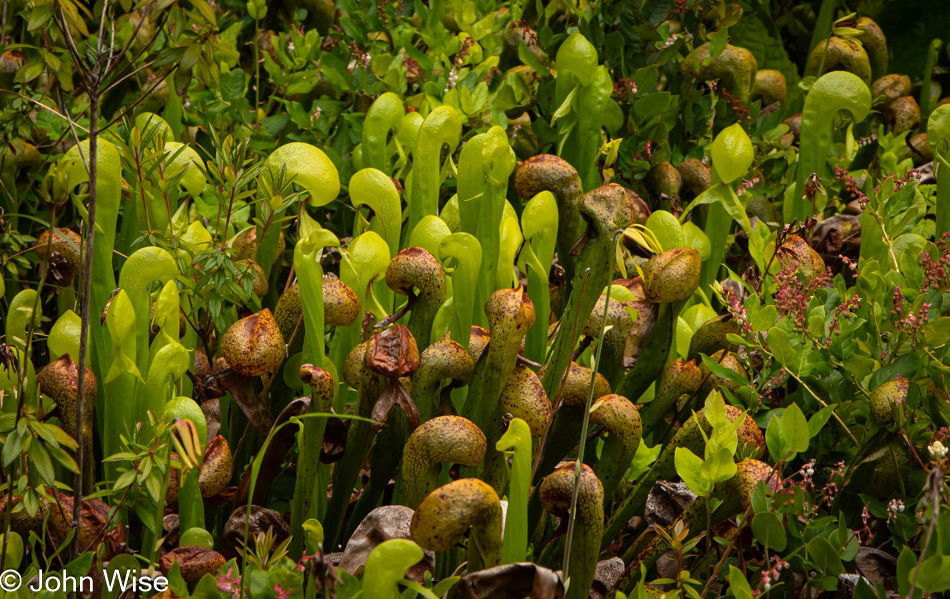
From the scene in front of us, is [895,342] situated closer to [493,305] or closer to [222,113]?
[493,305]

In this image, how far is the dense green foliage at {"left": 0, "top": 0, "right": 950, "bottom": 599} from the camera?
2.22ft

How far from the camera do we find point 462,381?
0.76 meters

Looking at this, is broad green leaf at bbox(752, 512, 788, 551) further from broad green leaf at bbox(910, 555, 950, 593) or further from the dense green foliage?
broad green leaf at bbox(910, 555, 950, 593)

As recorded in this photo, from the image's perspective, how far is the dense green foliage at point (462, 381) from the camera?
68cm

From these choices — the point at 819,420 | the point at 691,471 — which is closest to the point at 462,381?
the point at 691,471

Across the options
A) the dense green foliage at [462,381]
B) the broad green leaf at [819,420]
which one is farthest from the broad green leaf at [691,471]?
the broad green leaf at [819,420]

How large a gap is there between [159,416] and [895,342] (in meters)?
0.78

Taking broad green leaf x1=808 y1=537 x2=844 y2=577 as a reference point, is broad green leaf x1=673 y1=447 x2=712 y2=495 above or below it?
above

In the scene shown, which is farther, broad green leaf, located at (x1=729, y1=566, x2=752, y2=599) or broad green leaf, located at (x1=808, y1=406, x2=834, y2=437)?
broad green leaf, located at (x1=808, y1=406, x2=834, y2=437)

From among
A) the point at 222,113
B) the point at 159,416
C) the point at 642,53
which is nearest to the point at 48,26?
the point at 222,113

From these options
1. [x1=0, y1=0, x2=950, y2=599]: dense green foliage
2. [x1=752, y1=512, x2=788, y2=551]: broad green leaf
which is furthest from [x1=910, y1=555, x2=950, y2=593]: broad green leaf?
[x1=752, y1=512, x2=788, y2=551]: broad green leaf

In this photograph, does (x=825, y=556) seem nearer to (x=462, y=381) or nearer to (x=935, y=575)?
(x=935, y=575)

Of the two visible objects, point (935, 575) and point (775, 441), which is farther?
point (775, 441)

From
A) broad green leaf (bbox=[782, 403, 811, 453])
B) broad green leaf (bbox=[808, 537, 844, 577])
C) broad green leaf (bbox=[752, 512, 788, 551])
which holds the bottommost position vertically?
broad green leaf (bbox=[808, 537, 844, 577])
